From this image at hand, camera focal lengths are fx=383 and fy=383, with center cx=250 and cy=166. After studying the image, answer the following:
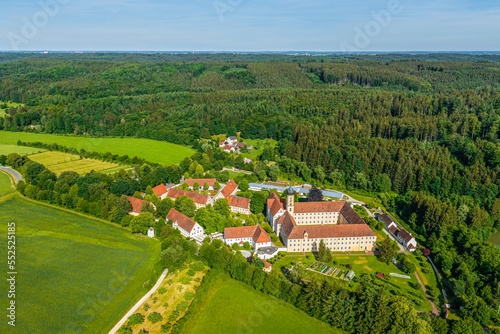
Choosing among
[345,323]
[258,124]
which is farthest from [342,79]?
[345,323]

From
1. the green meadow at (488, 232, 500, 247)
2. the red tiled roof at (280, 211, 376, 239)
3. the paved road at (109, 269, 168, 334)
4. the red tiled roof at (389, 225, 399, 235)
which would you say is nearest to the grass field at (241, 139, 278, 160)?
the red tiled roof at (389, 225, 399, 235)

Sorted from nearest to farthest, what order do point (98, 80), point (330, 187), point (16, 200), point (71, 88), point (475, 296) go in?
point (475, 296) < point (16, 200) < point (330, 187) < point (71, 88) < point (98, 80)

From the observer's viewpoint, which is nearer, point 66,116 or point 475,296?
point 475,296

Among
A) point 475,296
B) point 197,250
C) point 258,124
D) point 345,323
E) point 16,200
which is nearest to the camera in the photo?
point 345,323

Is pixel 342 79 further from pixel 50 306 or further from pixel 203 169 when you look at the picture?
pixel 50 306

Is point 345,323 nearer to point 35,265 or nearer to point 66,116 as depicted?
point 35,265

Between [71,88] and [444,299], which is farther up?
[71,88]

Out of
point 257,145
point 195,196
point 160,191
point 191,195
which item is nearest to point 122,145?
point 257,145
